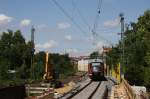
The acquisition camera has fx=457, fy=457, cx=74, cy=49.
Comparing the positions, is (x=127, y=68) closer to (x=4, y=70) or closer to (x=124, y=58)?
(x=124, y=58)

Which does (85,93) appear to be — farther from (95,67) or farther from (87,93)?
(95,67)

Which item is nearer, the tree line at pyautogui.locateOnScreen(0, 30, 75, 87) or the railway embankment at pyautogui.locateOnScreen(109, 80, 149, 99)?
the railway embankment at pyautogui.locateOnScreen(109, 80, 149, 99)

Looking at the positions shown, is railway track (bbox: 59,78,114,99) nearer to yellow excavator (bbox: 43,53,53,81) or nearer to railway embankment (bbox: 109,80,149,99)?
railway embankment (bbox: 109,80,149,99)

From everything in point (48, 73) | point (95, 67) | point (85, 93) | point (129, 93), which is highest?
point (95, 67)

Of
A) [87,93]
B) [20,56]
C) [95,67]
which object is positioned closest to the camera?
[87,93]

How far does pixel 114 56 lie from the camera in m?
101

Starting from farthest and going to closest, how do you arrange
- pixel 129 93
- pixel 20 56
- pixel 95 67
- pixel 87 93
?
1. pixel 20 56
2. pixel 95 67
3. pixel 87 93
4. pixel 129 93

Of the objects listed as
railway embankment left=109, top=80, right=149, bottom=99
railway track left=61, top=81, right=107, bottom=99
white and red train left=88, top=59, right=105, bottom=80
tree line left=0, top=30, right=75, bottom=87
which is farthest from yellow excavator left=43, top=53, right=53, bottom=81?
tree line left=0, top=30, right=75, bottom=87

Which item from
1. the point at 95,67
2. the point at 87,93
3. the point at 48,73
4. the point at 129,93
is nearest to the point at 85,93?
the point at 87,93

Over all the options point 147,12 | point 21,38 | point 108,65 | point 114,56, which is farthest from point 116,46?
point 21,38

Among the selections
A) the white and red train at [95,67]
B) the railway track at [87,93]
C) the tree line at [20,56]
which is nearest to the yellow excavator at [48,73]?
the railway track at [87,93]

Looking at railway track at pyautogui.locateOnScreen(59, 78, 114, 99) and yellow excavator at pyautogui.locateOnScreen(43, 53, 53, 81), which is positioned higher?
yellow excavator at pyautogui.locateOnScreen(43, 53, 53, 81)

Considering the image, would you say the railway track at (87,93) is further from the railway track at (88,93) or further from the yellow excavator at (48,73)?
the yellow excavator at (48,73)

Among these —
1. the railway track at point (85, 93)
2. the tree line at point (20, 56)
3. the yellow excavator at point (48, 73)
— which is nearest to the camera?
the railway track at point (85, 93)
